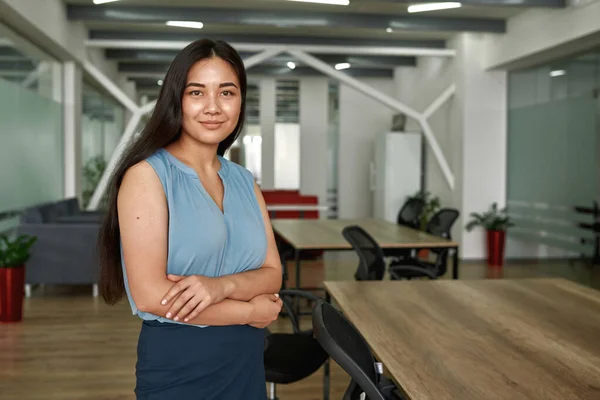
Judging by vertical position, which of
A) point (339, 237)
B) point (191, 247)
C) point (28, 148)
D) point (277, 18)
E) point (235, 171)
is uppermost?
point (277, 18)

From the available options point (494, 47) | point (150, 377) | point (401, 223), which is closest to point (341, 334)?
point (150, 377)

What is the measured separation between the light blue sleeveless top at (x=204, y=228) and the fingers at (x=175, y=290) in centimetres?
6

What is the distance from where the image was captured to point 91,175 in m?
11.8

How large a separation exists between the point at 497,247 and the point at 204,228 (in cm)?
880

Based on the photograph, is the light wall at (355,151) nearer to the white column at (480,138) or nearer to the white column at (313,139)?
the white column at (313,139)

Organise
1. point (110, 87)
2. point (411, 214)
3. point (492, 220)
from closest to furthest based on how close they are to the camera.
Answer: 1. point (411, 214)
2. point (492, 220)
3. point (110, 87)

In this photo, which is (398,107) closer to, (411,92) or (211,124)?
(411,92)

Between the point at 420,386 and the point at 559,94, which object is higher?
the point at 559,94

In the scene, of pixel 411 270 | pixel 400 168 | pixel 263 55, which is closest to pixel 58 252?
pixel 411 270

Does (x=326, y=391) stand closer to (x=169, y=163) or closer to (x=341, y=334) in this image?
(x=341, y=334)

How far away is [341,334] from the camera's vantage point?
6.01ft

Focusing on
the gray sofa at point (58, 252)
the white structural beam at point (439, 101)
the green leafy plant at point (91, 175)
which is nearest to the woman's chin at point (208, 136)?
the gray sofa at point (58, 252)

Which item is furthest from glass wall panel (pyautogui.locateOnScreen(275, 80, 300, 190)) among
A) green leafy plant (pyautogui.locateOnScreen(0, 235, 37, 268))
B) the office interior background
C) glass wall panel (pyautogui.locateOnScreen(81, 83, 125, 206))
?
green leafy plant (pyautogui.locateOnScreen(0, 235, 37, 268))

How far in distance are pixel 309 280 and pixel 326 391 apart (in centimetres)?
472
